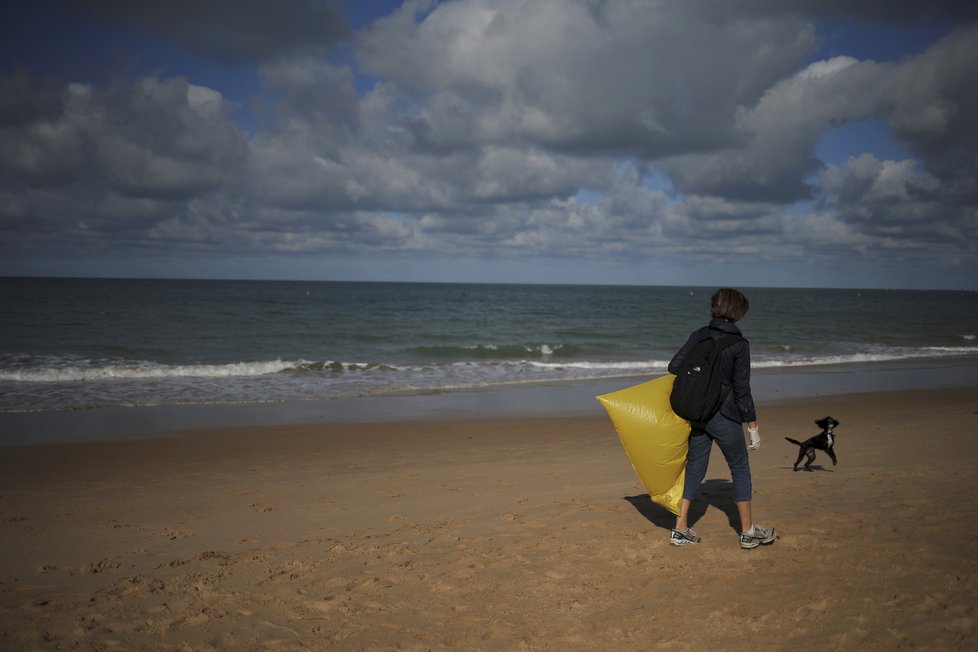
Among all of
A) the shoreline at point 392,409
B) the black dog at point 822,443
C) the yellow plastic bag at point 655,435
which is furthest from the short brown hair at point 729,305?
the shoreline at point 392,409

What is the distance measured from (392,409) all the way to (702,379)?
34.1ft

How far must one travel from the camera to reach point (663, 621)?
3777 mm

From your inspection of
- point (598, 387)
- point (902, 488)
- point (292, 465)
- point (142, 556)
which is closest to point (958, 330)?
point (598, 387)

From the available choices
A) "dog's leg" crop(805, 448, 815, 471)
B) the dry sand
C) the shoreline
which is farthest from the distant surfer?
the shoreline

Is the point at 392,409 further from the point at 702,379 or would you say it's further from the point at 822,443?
the point at 702,379

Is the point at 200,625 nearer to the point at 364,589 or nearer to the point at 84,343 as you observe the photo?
the point at 364,589

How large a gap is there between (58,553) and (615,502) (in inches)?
199

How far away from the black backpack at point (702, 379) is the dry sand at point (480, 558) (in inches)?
45.3

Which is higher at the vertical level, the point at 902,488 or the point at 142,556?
the point at 902,488

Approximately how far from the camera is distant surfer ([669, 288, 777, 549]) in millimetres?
4512

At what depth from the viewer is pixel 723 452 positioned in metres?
4.57

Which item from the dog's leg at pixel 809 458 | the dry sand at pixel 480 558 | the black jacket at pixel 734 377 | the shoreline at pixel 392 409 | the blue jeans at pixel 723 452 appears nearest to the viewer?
the dry sand at pixel 480 558

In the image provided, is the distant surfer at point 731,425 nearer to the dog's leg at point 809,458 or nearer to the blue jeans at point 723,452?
the blue jeans at point 723,452

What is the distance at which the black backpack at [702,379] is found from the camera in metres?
4.50
